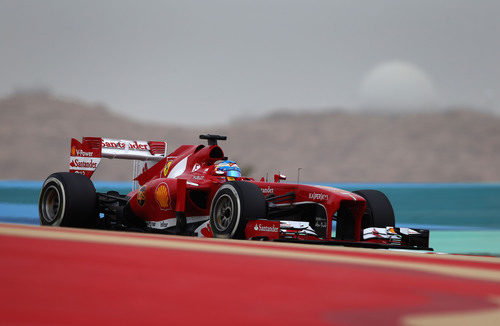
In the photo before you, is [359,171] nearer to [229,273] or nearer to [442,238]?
[442,238]

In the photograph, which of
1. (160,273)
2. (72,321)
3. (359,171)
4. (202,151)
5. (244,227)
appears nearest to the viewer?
(72,321)

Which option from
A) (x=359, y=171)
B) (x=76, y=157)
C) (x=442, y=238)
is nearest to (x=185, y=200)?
(x=76, y=157)

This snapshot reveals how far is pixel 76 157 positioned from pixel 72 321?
11.5m

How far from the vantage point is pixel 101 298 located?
342 cm

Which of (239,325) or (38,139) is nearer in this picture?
(239,325)

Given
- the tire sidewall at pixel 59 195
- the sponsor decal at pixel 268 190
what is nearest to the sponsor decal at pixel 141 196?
the tire sidewall at pixel 59 195

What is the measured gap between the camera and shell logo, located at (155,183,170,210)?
11.9 metres

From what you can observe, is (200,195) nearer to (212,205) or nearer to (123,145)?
(212,205)

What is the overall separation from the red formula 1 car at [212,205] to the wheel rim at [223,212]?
0.5 inches

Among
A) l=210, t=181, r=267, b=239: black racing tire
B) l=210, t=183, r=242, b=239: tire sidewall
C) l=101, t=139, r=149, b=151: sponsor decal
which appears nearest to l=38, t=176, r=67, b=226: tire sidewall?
l=101, t=139, r=149, b=151: sponsor decal

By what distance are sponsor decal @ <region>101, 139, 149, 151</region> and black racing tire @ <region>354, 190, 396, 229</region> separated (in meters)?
4.64

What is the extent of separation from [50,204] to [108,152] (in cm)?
154

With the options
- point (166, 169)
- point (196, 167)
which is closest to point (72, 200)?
point (166, 169)

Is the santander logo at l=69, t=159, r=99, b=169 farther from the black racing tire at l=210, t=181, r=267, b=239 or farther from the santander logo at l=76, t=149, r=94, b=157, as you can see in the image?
the black racing tire at l=210, t=181, r=267, b=239
